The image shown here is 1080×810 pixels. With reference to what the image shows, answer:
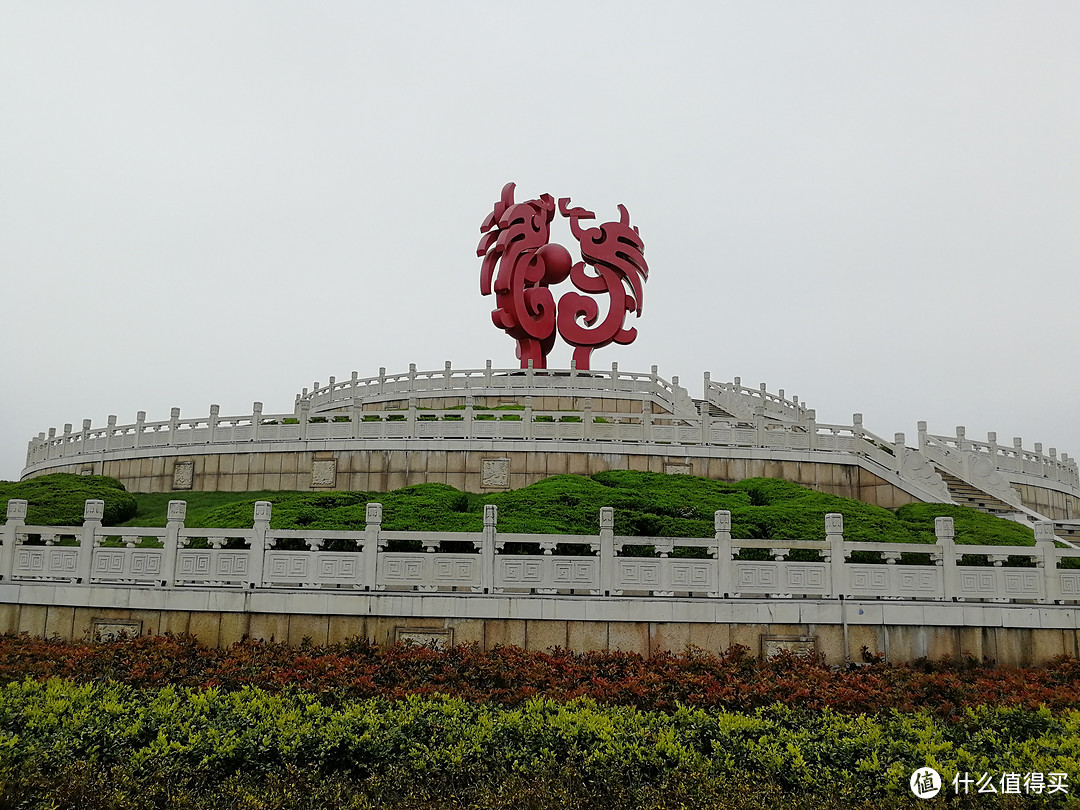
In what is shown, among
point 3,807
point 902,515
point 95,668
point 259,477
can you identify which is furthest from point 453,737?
point 259,477

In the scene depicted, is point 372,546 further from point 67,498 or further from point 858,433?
point 858,433

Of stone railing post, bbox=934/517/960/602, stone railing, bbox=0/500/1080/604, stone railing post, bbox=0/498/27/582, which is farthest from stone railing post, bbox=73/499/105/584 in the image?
stone railing post, bbox=934/517/960/602

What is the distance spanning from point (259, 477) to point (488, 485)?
5752 millimetres

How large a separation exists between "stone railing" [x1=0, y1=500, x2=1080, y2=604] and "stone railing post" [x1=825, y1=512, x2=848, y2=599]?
1 centimetres

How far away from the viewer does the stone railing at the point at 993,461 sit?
822 inches

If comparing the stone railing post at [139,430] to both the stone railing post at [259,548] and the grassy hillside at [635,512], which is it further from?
the stone railing post at [259,548]

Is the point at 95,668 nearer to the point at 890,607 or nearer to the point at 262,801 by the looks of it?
the point at 262,801

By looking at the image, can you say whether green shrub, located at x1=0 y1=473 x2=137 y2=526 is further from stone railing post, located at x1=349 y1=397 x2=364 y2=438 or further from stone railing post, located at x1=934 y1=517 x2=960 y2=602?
stone railing post, located at x1=934 y1=517 x2=960 y2=602

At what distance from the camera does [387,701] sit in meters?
7.92

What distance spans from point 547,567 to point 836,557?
3922 mm

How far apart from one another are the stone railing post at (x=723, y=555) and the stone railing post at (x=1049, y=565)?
456cm

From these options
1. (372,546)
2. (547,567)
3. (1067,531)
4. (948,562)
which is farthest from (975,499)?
(372,546)

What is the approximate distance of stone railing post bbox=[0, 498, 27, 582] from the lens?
12477mm

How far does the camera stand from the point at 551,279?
100 ft
